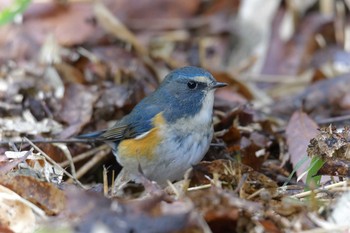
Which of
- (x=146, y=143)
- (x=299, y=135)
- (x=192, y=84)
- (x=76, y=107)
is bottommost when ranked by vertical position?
(x=76, y=107)

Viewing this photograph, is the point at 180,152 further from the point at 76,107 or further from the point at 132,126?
the point at 76,107

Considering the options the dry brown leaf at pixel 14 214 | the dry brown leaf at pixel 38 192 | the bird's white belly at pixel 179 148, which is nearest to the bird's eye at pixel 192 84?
the bird's white belly at pixel 179 148

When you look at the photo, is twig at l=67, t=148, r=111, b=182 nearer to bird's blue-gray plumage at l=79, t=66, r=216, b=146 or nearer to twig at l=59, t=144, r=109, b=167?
twig at l=59, t=144, r=109, b=167

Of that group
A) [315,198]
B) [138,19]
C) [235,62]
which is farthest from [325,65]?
[315,198]

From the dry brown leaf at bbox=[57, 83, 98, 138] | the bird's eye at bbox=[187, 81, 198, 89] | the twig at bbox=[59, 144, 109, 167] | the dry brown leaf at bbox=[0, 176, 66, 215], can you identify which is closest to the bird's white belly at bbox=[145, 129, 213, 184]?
the bird's eye at bbox=[187, 81, 198, 89]

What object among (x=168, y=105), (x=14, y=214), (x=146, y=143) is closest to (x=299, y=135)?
(x=168, y=105)

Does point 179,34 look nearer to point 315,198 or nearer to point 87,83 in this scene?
point 87,83

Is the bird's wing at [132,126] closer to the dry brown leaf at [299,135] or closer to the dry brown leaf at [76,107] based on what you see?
the dry brown leaf at [76,107]
